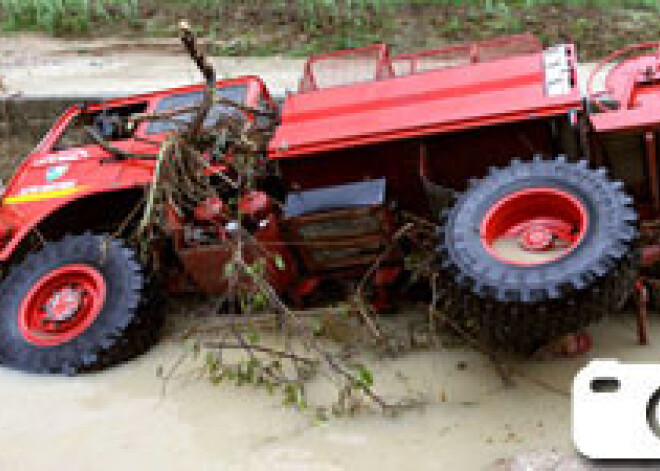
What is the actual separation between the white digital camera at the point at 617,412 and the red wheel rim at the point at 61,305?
137 inches

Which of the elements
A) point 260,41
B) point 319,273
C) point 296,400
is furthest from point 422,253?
point 260,41

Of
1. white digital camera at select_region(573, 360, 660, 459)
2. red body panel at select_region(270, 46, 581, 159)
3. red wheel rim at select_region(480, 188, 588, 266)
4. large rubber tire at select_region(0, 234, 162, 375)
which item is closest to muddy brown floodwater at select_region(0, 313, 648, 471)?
large rubber tire at select_region(0, 234, 162, 375)

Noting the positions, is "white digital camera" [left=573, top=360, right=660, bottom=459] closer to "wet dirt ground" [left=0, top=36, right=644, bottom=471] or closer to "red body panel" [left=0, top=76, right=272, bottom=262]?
"wet dirt ground" [left=0, top=36, right=644, bottom=471]

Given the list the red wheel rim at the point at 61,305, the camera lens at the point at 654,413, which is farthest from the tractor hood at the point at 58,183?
the camera lens at the point at 654,413

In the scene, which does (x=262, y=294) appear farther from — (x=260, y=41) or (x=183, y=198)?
(x=260, y=41)

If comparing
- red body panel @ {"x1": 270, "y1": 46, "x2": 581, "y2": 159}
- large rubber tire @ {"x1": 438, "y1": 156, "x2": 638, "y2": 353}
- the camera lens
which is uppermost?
red body panel @ {"x1": 270, "y1": 46, "x2": 581, "y2": 159}

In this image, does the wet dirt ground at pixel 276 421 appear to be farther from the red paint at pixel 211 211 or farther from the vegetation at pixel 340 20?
the vegetation at pixel 340 20

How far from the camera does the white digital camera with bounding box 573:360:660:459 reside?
1665mm

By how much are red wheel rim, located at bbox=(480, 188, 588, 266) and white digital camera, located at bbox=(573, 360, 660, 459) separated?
6.42 ft

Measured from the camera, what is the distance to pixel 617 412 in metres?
1.75

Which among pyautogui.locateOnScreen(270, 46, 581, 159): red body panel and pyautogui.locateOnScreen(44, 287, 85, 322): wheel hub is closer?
pyautogui.locateOnScreen(270, 46, 581, 159): red body panel

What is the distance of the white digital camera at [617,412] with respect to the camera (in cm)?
167

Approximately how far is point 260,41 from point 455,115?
6926 millimetres

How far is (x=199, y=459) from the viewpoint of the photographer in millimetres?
3941
